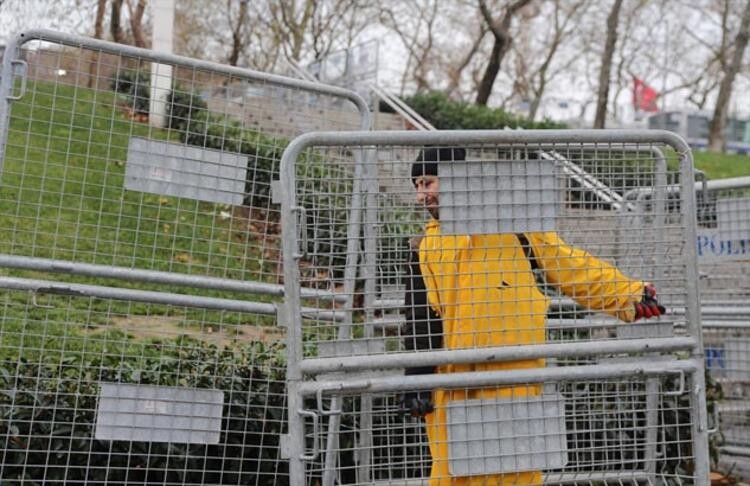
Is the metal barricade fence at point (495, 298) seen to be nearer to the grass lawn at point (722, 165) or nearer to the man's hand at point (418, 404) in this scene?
the man's hand at point (418, 404)

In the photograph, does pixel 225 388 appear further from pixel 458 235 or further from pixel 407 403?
pixel 458 235

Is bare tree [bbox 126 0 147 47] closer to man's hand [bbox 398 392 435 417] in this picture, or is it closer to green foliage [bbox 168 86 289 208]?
green foliage [bbox 168 86 289 208]

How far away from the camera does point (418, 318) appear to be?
4.02 metres

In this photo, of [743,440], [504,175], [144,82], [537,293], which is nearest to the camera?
[504,175]

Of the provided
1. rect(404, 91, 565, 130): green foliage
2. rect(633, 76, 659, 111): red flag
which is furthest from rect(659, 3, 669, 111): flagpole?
rect(404, 91, 565, 130): green foliage

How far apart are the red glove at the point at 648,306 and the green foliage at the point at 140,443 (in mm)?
1875

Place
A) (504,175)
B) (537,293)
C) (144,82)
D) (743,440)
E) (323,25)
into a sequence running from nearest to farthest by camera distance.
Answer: (504,175)
(537,293)
(144,82)
(743,440)
(323,25)

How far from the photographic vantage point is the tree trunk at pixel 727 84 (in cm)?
2823

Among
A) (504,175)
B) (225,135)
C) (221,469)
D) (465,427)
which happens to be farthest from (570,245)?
(221,469)

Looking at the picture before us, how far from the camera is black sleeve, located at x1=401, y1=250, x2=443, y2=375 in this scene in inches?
153

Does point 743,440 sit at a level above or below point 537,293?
below

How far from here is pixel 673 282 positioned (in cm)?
407

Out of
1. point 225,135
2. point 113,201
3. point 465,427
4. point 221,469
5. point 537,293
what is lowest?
point 221,469

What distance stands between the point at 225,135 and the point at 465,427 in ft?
6.46
